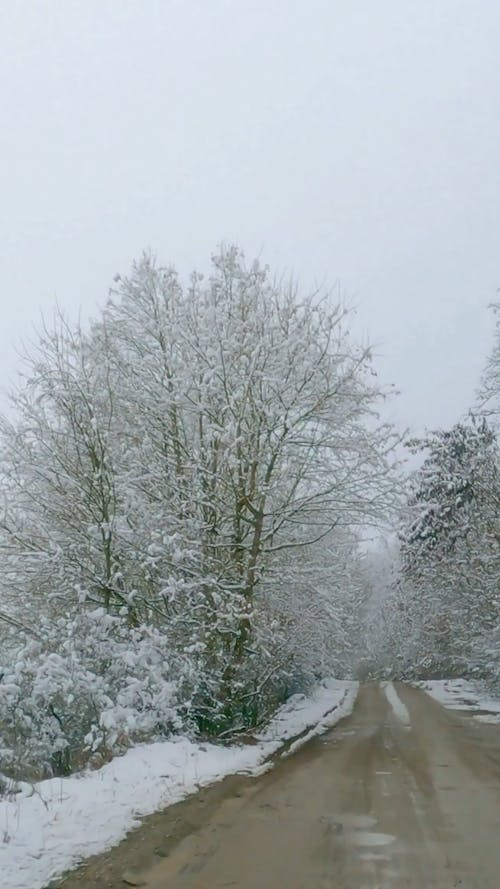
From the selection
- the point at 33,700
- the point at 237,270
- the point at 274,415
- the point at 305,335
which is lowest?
the point at 33,700

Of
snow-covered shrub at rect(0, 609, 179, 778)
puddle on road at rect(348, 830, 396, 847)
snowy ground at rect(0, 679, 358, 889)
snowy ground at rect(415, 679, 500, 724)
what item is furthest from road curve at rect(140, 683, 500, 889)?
snowy ground at rect(415, 679, 500, 724)

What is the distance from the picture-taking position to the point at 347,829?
8336 mm

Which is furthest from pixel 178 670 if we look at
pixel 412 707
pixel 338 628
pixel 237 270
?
pixel 412 707

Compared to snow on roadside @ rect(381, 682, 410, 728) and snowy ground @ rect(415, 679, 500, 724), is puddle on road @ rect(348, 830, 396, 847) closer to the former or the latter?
snow on roadside @ rect(381, 682, 410, 728)

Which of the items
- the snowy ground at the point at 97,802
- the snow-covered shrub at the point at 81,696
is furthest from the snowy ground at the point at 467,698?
the snow-covered shrub at the point at 81,696

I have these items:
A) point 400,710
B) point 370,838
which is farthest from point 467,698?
point 370,838

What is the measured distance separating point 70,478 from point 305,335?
233 inches

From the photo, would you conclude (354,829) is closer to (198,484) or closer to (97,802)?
(97,802)

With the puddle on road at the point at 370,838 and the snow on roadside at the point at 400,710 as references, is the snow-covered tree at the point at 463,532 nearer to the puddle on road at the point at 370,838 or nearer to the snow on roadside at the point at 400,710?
the snow on roadside at the point at 400,710

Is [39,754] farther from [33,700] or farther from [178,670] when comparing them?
[178,670]

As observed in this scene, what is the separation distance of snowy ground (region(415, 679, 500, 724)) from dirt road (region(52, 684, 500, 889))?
34.5 feet

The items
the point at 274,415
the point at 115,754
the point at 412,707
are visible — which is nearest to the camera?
the point at 115,754

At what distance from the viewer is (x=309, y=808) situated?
9.56 metres

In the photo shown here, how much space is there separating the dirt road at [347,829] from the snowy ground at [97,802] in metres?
0.42
